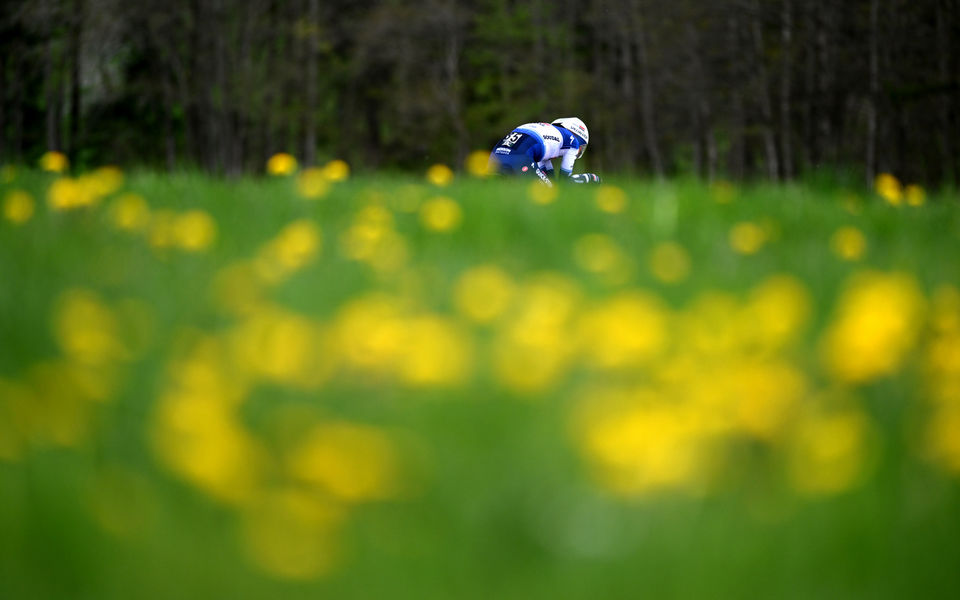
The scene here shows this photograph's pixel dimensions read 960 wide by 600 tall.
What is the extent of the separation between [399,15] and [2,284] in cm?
3352

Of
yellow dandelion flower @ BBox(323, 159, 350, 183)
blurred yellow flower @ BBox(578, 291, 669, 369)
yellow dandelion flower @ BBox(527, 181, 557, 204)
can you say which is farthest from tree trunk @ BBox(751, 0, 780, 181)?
blurred yellow flower @ BBox(578, 291, 669, 369)

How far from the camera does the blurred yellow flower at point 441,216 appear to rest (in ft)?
13.9

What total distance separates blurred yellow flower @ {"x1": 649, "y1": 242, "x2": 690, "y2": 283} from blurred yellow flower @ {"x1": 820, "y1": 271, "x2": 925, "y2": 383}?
0.54 metres

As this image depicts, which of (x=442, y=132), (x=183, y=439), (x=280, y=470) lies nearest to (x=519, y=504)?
(x=280, y=470)

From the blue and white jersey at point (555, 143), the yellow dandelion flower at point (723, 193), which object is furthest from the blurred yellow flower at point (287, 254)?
the blue and white jersey at point (555, 143)

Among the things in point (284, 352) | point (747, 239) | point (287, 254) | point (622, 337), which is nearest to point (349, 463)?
point (284, 352)

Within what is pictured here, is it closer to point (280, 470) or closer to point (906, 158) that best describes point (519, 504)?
point (280, 470)

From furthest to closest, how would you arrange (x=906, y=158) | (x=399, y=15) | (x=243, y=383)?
(x=399, y=15) → (x=906, y=158) → (x=243, y=383)

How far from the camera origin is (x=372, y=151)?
4019 cm

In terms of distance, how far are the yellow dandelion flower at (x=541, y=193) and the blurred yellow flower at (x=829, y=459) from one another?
287cm

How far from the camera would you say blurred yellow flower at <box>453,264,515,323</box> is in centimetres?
257

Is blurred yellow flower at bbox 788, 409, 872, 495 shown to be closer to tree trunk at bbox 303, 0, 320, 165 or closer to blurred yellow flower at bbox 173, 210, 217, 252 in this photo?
blurred yellow flower at bbox 173, 210, 217, 252

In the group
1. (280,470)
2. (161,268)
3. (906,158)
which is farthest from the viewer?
(906,158)

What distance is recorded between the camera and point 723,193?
5617 mm
